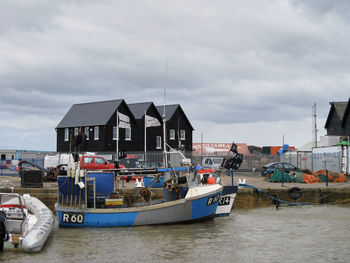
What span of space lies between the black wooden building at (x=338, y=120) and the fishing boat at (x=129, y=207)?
3526 cm

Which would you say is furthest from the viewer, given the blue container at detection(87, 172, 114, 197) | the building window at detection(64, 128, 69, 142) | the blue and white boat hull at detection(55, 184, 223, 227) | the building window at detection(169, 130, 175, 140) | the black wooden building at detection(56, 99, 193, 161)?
the building window at detection(169, 130, 175, 140)

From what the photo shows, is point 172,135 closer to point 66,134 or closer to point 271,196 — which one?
point 66,134

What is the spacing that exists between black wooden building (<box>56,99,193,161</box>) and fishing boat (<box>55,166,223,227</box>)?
24260mm

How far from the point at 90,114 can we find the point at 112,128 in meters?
3.86

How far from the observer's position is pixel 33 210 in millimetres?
16750

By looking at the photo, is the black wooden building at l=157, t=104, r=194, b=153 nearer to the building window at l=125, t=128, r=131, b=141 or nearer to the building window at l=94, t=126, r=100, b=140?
the building window at l=125, t=128, r=131, b=141

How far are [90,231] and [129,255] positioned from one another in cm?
400

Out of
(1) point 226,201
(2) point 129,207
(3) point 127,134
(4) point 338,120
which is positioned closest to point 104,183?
(2) point 129,207

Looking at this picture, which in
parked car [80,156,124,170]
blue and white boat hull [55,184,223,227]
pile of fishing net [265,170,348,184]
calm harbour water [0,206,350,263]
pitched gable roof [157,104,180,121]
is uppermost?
pitched gable roof [157,104,180,121]

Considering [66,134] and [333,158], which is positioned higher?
[66,134]

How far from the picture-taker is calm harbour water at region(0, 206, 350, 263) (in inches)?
495

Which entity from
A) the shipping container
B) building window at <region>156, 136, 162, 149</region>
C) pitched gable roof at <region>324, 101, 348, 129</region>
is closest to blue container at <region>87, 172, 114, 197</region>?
the shipping container

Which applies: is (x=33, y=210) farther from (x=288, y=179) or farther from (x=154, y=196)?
(x=288, y=179)

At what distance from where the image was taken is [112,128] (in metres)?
48.1
